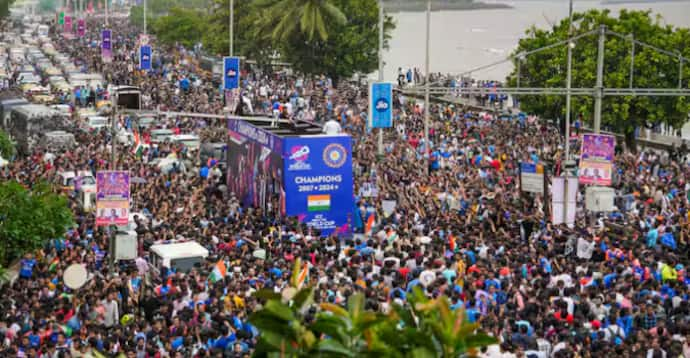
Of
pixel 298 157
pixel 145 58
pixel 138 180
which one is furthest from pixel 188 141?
pixel 145 58

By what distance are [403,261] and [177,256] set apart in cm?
428

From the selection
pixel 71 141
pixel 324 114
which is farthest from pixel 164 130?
pixel 324 114

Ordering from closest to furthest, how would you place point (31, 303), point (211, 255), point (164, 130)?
point (31, 303) < point (211, 255) < point (164, 130)

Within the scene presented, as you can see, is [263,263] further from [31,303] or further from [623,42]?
[623,42]

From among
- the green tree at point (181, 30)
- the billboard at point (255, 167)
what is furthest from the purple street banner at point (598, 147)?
the green tree at point (181, 30)

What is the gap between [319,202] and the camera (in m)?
24.9

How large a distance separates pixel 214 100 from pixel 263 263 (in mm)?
33050

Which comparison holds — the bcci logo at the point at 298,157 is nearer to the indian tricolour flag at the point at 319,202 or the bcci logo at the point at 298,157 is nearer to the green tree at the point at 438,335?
the indian tricolour flag at the point at 319,202

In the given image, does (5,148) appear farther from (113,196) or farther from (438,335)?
(438,335)

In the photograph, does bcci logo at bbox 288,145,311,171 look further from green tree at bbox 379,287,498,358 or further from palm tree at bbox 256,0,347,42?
palm tree at bbox 256,0,347,42

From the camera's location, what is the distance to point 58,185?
27219 millimetres

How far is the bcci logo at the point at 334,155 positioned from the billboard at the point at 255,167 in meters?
1.10

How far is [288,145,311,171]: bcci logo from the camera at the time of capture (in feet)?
80.6

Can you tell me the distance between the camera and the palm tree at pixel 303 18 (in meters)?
52.5
